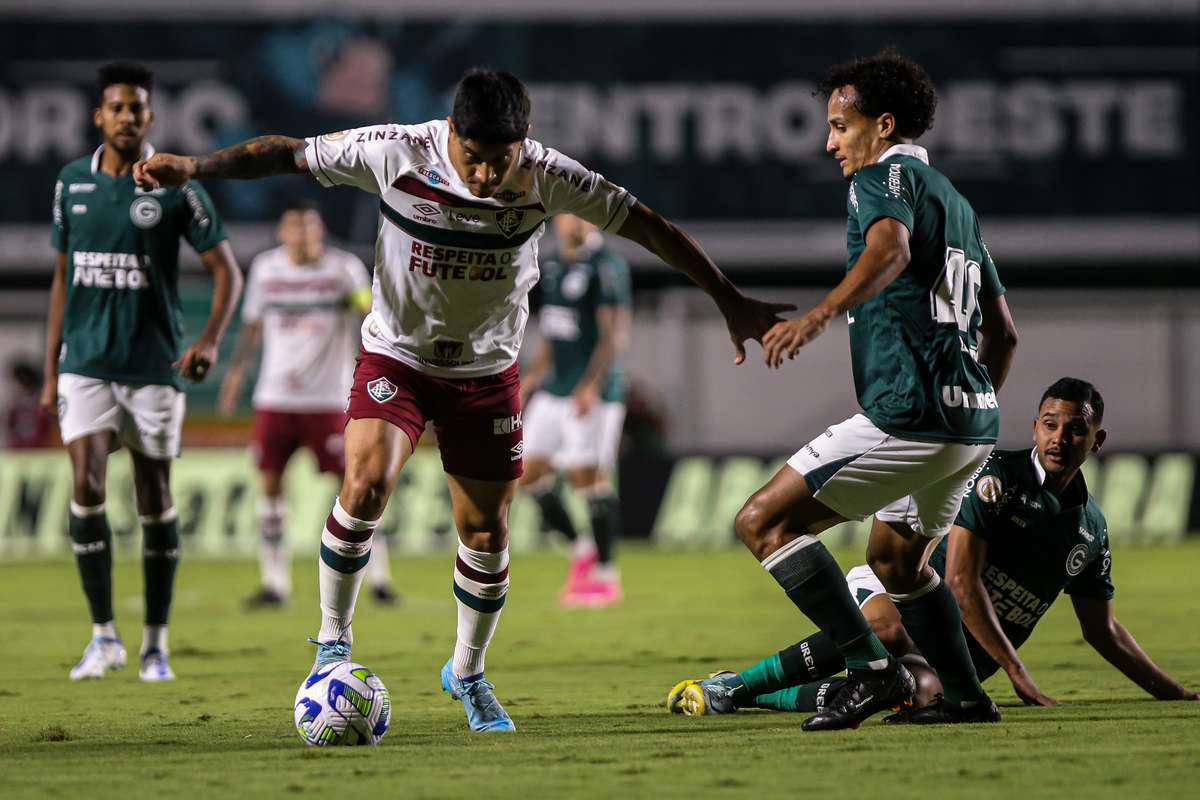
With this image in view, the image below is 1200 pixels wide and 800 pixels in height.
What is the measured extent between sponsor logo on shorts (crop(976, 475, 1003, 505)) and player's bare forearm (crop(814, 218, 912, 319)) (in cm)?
125

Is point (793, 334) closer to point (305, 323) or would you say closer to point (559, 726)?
point (559, 726)

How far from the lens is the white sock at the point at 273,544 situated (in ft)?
36.2

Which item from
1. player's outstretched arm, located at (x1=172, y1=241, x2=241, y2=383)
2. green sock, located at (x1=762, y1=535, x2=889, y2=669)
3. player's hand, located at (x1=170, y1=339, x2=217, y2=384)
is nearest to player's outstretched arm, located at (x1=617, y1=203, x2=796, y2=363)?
green sock, located at (x1=762, y1=535, x2=889, y2=669)

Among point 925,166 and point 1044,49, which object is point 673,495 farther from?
point 925,166

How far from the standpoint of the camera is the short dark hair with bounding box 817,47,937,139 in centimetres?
554

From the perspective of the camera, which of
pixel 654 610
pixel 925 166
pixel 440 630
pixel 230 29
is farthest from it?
pixel 230 29

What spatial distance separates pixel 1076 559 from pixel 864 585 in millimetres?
773

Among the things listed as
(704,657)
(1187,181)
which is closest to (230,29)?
(1187,181)

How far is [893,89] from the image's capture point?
5.54 m

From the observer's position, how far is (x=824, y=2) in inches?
787

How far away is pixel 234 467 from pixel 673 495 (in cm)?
426

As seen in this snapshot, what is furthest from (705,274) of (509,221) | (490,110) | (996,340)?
(996,340)

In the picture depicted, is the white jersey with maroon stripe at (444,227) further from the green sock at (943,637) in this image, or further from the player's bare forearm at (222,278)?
the player's bare forearm at (222,278)

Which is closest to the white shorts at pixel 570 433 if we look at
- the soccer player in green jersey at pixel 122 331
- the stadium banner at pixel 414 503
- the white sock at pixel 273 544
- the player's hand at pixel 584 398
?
the player's hand at pixel 584 398
